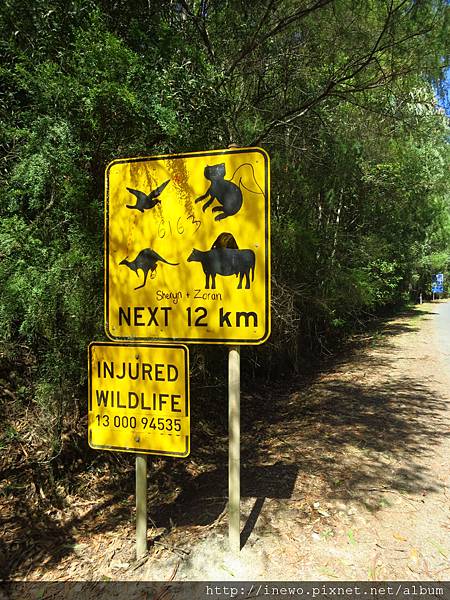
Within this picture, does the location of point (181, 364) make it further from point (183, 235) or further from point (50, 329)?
point (50, 329)

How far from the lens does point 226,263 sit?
289 cm

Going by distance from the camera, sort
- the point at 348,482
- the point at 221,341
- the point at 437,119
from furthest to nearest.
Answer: the point at 437,119
the point at 348,482
the point at 221,341

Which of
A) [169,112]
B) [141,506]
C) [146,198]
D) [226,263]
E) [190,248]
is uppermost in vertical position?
[169,112]

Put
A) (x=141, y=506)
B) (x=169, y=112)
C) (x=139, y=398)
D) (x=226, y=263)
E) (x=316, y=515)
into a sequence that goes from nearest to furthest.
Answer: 1. (x=226, y=263)
2. (x=139, y=398)
3. (x=141, y=506)
4. (x=316, y=515)
5. (x=169, y=112)

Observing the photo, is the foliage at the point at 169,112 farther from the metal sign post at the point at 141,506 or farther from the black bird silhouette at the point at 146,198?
the metal sign post at the point at 141,506

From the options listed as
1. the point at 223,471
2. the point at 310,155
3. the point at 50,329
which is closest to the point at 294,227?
the point at 310,155

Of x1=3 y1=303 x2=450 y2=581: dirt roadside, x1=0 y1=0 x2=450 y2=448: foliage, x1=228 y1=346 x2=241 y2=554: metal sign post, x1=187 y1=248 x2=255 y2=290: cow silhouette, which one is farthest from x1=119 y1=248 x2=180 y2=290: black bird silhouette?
x1=3 y1=303 x2=450 y2=581: dirt roadside

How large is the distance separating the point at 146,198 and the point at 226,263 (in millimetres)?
745

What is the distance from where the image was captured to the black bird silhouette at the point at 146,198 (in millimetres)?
3062

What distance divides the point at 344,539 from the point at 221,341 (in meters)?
1.69

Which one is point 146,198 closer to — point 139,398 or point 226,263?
point 226,263

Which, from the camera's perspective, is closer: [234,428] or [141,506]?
[234,428]

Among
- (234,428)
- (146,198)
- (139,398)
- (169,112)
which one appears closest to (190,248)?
(146,198)

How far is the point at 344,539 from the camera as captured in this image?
10.5ft
